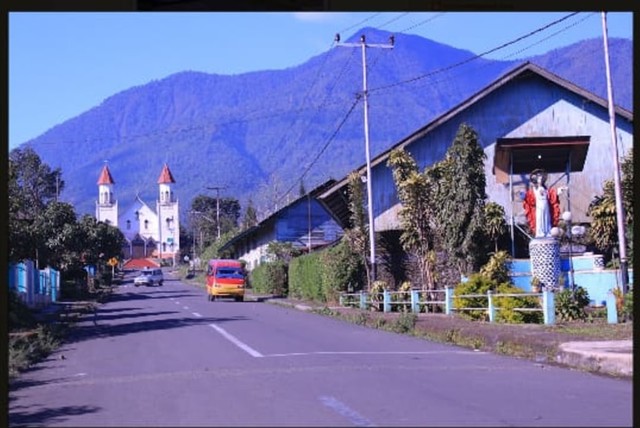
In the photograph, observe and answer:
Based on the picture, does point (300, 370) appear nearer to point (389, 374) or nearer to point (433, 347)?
point (389, 374)

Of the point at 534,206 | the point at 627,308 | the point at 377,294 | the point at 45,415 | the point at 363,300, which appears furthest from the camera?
the point at 363,300

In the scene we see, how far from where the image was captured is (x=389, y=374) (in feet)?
43.6

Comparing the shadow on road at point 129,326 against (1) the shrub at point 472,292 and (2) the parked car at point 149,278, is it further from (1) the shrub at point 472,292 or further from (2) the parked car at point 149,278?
(2) the parked car at point 149,278

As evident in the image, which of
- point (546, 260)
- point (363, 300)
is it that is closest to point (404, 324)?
point (546, 260)

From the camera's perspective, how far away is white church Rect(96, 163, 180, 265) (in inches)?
2494

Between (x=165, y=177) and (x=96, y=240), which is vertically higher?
(x=165, y=177)

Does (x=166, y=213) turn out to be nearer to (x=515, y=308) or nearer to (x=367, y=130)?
(x=367, y=130)

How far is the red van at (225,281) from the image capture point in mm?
46312

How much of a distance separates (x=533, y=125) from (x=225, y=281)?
1899cm

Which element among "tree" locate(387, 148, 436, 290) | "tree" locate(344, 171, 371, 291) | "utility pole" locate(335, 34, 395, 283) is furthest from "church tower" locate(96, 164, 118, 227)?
"tree" locate(387, 148, 436, 290)

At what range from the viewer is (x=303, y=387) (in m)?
11.8

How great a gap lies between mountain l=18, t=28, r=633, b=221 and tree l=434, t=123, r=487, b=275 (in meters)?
3.30
